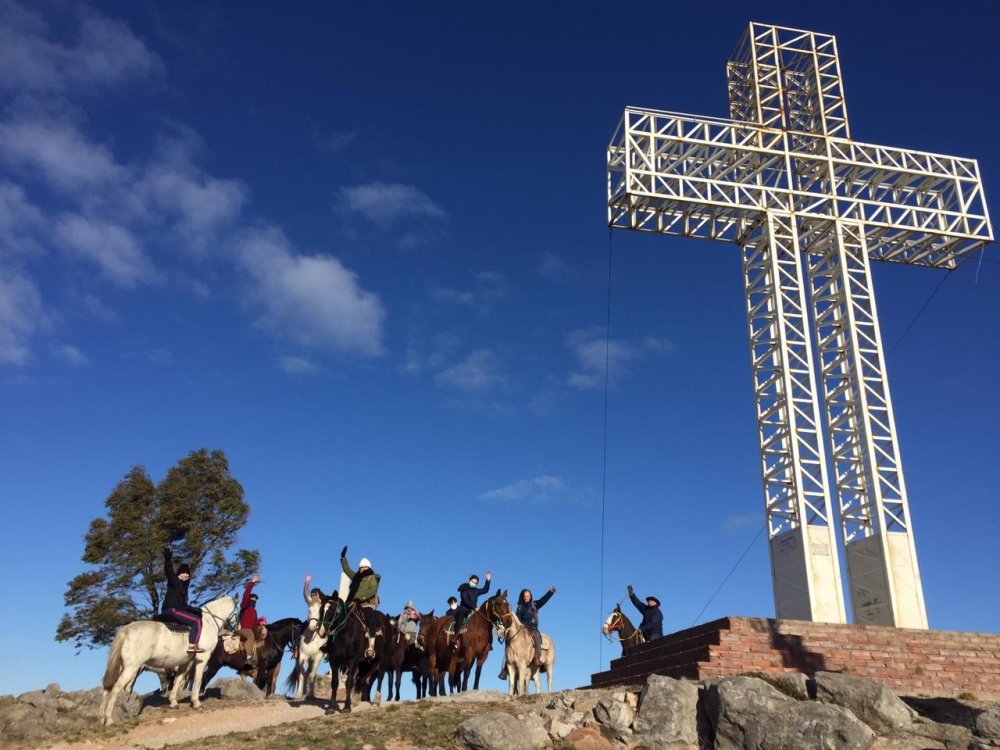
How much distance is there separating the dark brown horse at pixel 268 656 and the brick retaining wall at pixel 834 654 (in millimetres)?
7956

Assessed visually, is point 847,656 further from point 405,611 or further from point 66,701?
point 66,701

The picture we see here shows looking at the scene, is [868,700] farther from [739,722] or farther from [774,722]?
[739,722]

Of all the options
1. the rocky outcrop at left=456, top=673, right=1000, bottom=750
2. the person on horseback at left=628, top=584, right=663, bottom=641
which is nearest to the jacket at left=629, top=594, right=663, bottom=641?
the person on horseback at left=628, top=584, right=663, bottom=641

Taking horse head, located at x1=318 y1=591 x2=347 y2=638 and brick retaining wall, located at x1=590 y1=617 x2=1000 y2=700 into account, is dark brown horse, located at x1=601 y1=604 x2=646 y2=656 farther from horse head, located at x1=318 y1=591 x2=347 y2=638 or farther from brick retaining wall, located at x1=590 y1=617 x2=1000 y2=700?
horse head, located at x1=318 y1=591 x2=347 y2=638

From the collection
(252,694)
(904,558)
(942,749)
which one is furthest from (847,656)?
(252,694)

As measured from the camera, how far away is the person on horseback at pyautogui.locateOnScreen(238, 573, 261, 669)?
19.4 m

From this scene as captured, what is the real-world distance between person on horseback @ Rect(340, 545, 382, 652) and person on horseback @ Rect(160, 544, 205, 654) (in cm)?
332

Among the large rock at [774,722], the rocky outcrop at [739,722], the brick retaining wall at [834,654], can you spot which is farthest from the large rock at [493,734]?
the brick retaining wall at [834,654]

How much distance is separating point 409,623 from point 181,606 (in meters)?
5.18

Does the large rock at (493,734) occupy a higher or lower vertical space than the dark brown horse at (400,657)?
lower

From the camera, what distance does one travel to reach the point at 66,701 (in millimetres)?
20391

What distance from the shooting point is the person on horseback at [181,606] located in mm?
17359

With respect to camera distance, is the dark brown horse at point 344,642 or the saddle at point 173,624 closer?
the dark brown horse at point 344,642

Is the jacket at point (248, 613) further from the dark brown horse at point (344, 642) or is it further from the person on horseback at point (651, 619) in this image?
the person on horseback at point (651, 619)
